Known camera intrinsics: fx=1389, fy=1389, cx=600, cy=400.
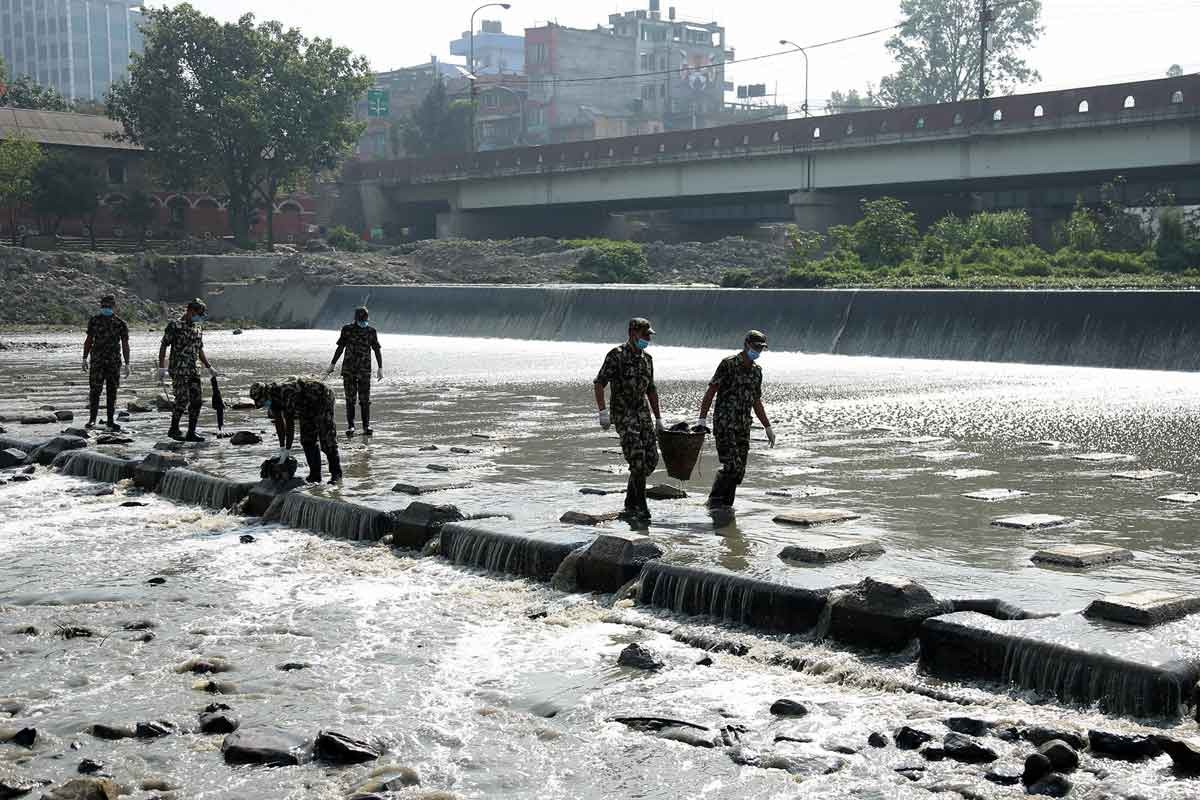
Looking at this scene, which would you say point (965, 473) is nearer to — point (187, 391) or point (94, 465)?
point (187, 391)

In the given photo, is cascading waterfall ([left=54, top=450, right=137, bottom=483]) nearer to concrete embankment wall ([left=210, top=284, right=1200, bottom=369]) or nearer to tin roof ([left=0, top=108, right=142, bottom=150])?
concrete embankment wall ([left=210, top=284, right=1200, bottom=369])

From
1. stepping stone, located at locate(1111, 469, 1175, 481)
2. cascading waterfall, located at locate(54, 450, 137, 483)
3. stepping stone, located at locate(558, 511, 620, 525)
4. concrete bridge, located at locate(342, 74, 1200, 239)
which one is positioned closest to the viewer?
stepping stone, located at locate(558, 511, 620, 525)

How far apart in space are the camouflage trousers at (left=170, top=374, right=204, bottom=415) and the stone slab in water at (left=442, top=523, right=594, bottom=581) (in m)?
7.56

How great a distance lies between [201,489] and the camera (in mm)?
16500

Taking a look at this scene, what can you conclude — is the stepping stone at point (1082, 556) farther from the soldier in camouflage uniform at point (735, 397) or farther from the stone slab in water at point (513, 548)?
the stone slab in water at point (513, 548)

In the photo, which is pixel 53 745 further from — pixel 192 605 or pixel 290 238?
pixel 290 238

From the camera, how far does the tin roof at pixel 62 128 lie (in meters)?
83.5

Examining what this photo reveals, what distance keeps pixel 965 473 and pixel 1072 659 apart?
8.13 m

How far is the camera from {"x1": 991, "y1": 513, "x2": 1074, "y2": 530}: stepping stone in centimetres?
1284


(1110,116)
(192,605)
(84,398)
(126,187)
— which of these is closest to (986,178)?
(1110,116)

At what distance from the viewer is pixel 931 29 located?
10894 cm

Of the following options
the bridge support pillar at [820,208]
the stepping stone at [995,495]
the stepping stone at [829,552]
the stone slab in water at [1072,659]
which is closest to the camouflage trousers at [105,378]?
the stepping stone at [995,495]

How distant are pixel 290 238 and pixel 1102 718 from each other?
85588 millimetres

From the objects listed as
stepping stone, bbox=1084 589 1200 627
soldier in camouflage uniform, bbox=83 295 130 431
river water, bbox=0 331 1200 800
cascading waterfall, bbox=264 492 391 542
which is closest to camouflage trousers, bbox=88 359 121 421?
soldier in camouflage uniform, bbox=83 295 130 431
